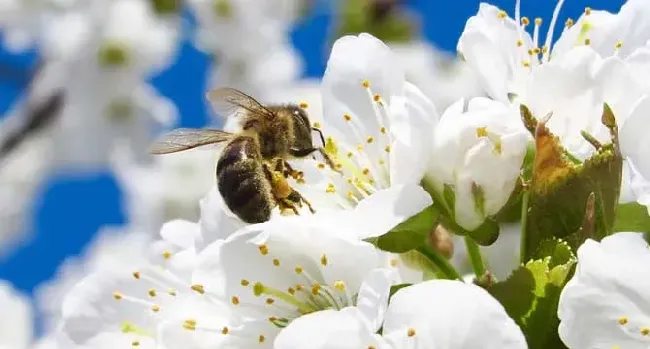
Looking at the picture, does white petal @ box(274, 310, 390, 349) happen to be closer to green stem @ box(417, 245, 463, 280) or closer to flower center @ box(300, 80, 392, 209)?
green stem @ box(417, 245, 463, 280)

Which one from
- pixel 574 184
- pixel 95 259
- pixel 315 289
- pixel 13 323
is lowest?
pixel 95 259

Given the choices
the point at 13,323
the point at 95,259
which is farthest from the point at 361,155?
the point at 95,259

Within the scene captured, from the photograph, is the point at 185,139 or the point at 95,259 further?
the point at 95,259

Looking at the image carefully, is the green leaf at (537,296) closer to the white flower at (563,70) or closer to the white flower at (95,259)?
the white flower at (563,70)

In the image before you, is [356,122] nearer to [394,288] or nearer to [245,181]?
A: [245,181]

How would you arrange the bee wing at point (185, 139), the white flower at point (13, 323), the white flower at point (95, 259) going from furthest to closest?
the white flower at point (95, 259) → the white flower at point (13, 323) → the bee wing at point (185, 139)

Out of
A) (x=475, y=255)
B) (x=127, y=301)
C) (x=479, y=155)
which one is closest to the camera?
(x=479, y=155)

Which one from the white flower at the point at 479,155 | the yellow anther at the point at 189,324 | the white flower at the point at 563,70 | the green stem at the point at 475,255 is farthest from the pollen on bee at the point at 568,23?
the yellow anther at the point at 189,324
